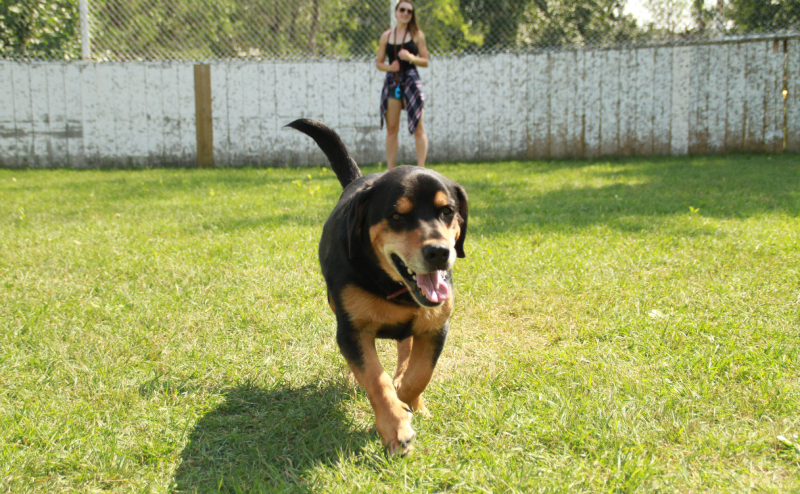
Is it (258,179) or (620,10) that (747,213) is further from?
(620,10)

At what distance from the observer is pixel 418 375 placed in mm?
2227

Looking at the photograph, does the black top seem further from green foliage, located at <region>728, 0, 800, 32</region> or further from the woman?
green foliage, located at <region>728, 0, 800, 32</region>

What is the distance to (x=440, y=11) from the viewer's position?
40.4ft

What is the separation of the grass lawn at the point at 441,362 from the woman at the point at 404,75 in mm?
2140

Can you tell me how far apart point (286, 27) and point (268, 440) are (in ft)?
32.7

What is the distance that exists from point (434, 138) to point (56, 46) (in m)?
7.17

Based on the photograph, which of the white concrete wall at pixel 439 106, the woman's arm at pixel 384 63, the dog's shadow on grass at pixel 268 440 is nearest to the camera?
the dog's shadow on grass at pixel 268 440

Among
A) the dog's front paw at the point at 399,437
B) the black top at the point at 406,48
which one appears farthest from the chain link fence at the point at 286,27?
the dog's front paw at the point at 399,437

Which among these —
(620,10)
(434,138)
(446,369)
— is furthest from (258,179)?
(620,10)

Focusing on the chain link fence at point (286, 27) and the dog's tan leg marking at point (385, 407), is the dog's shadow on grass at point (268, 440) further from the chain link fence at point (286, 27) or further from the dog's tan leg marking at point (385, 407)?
the chain link fence at point (286, 27)

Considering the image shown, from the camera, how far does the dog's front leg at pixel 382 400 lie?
6.44 feet

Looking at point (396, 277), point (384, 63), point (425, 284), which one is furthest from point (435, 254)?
point (384, 63)

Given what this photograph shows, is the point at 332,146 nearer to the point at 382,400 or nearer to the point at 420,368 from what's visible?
the point at 420,368

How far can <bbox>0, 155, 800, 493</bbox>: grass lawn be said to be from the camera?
1.88m
